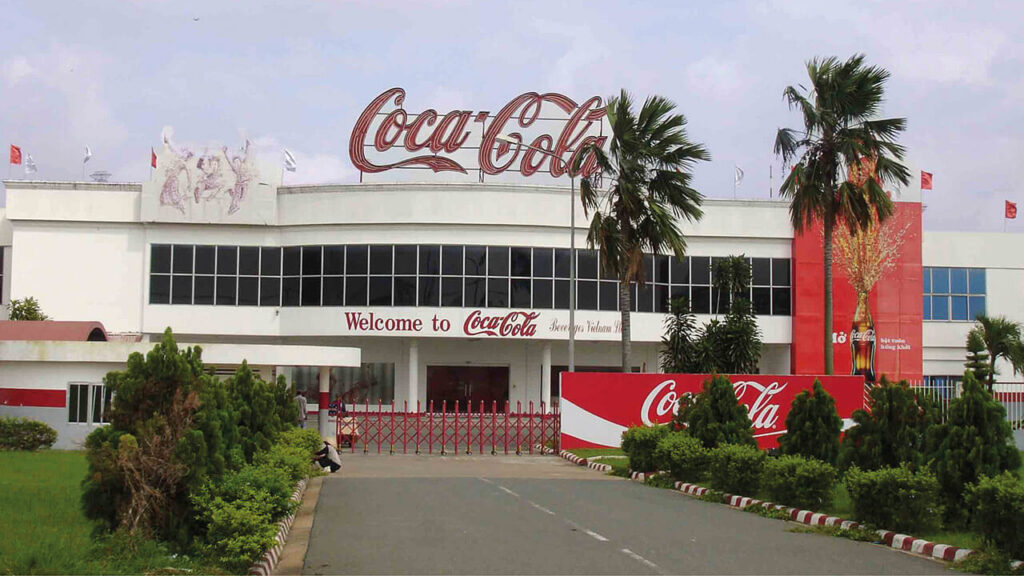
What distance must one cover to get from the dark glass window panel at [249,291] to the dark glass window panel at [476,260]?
32.1 feet

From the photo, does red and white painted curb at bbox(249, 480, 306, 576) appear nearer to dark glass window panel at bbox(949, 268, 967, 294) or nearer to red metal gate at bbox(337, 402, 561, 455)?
red metal gate at bbox(337, 402, 561, 455)

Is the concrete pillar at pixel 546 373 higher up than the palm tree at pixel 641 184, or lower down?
lower down

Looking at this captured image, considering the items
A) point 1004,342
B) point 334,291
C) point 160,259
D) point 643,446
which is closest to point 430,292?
point 334,291

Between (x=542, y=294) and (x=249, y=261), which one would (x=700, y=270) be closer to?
(x=542, y=294)

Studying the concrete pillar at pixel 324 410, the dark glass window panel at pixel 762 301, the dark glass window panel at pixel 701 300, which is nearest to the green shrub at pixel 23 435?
the concrete pillar at pixel 324 410

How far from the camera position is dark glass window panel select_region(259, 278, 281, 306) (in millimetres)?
48562

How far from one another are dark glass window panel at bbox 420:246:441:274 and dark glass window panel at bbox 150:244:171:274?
38.1ft

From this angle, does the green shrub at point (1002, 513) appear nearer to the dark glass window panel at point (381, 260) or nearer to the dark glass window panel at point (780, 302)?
the dark glass window panel at point (381, 260)

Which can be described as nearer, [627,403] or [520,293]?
[627,403]

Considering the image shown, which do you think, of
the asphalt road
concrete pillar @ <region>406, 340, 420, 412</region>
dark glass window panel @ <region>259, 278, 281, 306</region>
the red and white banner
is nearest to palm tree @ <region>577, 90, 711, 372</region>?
the red and white banner

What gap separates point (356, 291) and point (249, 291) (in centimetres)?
516

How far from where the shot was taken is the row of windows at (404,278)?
47.0 m

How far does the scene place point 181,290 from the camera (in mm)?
48500

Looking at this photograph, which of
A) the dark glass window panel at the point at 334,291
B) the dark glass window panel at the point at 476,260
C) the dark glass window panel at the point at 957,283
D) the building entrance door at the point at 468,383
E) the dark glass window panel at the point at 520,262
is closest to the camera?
the dark glass window panel at the point at 476,260
